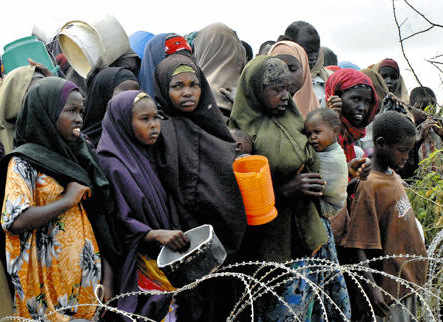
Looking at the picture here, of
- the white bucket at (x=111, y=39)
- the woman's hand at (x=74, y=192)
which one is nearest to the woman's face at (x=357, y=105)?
the white bucket at (x=111, y=39)

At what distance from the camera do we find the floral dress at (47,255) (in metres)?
2.41

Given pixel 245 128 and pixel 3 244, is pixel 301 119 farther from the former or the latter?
pixel 3 244

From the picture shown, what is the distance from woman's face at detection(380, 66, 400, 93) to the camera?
6.65m

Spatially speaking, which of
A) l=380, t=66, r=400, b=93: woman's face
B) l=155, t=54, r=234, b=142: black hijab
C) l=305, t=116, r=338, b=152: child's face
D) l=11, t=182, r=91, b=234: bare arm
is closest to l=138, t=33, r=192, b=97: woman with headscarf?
l=155, t=54, r=234, b=142: black hijab

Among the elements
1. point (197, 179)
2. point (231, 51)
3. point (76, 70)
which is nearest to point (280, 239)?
point (197, 179)

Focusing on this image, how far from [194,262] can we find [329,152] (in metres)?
1.37

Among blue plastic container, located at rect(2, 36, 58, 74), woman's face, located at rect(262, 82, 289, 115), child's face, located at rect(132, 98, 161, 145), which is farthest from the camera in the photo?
blue plastic container, located at rect(2, 36, 58, 74)

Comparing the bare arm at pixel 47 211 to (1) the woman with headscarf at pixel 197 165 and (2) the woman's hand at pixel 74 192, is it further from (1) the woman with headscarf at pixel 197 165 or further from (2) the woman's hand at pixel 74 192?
(1) the woman with headscarf at pixel 197 165

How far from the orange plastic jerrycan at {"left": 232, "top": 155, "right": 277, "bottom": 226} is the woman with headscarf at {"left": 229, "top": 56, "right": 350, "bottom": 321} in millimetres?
270

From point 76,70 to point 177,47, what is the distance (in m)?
1.48

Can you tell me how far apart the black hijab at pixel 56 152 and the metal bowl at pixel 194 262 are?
0.47 m

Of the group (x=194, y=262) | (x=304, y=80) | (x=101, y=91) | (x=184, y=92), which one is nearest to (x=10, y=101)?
(x=101, y=91)

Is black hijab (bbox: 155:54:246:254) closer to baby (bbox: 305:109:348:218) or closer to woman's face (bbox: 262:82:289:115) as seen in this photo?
woman's face (bbox: 262:82:289:115)

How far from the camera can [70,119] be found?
8.53 ft
